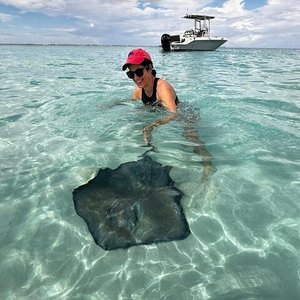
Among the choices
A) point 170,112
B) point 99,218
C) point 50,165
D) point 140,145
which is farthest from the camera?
point 170,112

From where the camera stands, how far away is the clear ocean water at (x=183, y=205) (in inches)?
104

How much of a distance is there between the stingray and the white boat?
46.9 meters

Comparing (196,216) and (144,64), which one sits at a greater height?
(144,64)

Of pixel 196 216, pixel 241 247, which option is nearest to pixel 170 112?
pixel 196 216

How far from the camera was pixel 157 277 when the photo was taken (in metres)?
2.71

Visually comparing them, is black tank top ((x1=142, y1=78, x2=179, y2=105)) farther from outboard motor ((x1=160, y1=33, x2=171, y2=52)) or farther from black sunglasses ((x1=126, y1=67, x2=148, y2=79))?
outboard motor ((x1=160, y1=33, x2=171, y2=52))

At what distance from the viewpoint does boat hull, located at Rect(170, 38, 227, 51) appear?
156ft

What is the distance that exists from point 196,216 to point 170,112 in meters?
2.92

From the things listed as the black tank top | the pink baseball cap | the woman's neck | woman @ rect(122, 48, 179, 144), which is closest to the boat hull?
woman @ rect(122, 48, 179, 144)

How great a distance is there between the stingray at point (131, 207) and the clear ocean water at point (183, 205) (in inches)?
4.3

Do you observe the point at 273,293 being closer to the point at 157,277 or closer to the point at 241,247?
the point at 241,247

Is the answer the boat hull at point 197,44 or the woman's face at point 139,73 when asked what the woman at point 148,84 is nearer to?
the woman's face at point 139,73

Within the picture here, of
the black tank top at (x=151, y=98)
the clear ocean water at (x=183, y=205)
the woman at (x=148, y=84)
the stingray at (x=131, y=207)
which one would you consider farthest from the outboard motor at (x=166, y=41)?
the stingray at (x=131, y=207)

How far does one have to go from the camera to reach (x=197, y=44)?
159ft
